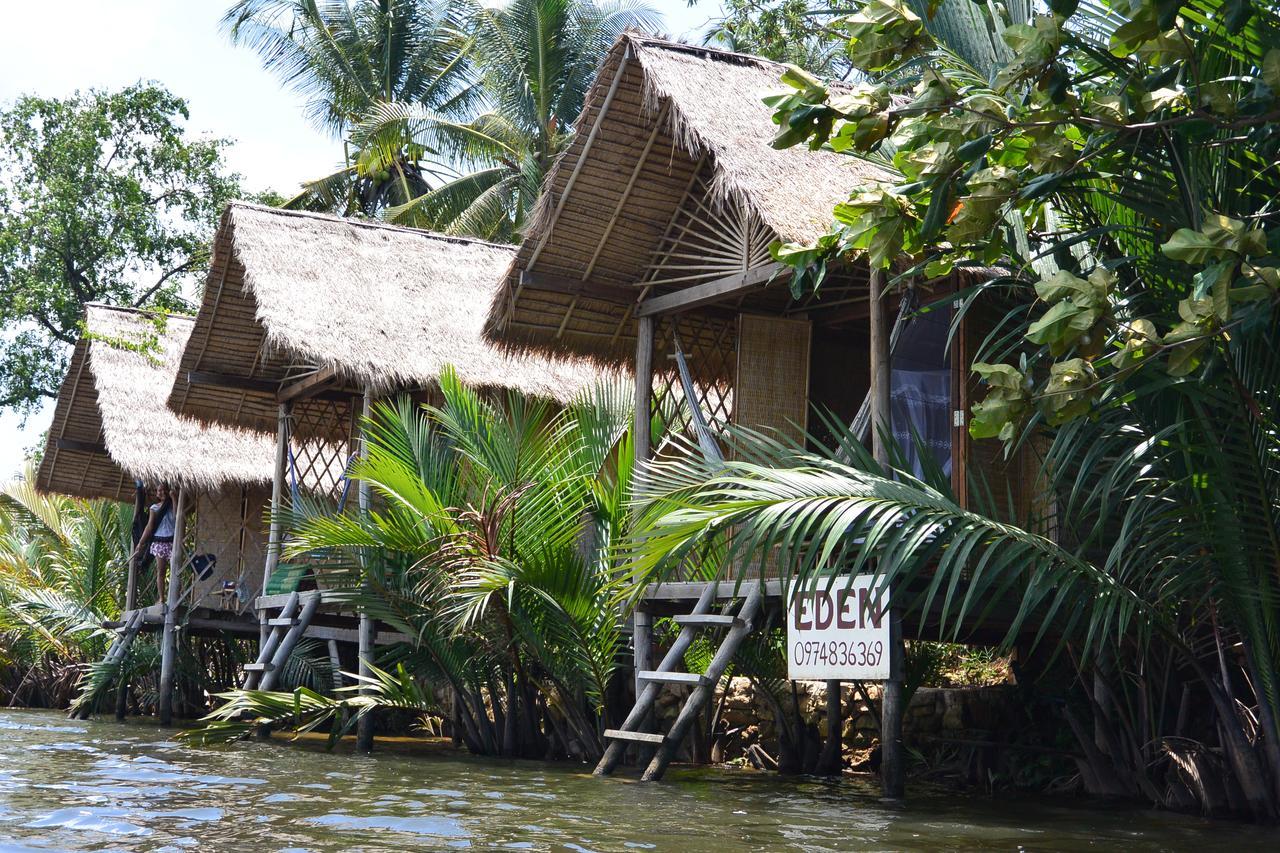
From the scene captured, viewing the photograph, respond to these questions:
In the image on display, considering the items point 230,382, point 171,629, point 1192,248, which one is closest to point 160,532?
point 171,629

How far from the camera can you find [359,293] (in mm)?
11672

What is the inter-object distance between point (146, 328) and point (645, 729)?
10060mm

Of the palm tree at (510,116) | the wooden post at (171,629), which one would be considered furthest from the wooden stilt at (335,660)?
the palm tree at (510,116)

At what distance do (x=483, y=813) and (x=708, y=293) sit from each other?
3827mm

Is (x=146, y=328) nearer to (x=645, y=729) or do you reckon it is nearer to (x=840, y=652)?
(x=645, y=729)

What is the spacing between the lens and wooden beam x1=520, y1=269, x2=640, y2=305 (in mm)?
8797

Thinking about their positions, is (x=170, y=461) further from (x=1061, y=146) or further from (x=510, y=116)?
(x=1061, y=146)

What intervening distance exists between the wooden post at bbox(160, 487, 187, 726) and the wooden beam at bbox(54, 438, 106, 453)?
263cm

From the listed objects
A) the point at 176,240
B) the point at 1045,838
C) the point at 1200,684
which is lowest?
the point at 1045,838

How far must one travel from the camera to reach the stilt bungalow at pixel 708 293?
24.0ft

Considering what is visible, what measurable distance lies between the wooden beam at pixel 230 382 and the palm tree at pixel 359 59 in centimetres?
930

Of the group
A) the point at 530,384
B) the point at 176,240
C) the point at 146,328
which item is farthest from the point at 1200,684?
the point at 176,240

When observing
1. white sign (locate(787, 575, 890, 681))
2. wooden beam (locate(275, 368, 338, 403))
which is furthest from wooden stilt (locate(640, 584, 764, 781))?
wooden beam (locate(275, 368, 338, 403))

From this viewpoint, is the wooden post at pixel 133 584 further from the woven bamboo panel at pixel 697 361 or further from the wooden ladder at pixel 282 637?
the woven bamboo panel at pixel 697 361
